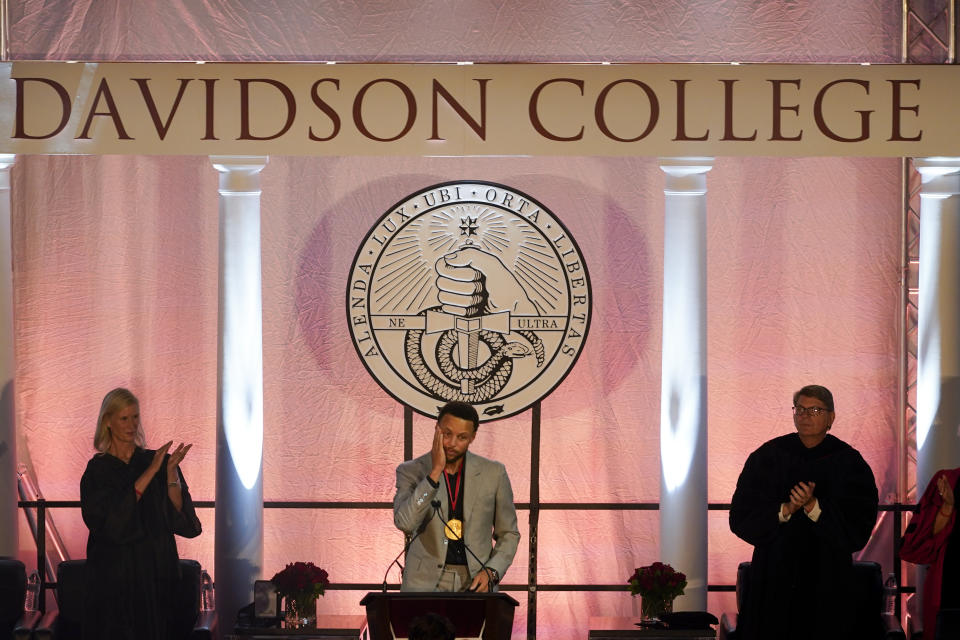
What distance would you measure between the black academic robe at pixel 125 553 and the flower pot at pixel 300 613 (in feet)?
1.97

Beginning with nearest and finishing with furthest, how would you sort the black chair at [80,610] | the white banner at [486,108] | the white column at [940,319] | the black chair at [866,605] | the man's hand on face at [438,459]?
the man's hand on face at [438,459], the black chair at [80,610], the black chair at [866,605], the white banner at [486,108], the white column at [940,319]

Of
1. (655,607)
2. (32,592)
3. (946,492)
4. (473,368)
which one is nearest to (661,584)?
(655,607)

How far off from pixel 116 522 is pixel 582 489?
9.13ft

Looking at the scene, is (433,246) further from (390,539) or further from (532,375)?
(390,539)

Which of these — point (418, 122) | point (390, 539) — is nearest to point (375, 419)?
point (390, 539)

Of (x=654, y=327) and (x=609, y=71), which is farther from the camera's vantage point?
(x=654, y=327)

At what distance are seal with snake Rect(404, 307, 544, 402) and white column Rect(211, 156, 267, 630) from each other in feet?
3.06

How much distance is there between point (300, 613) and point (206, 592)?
0.54 metres

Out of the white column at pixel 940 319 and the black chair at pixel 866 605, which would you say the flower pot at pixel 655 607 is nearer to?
the black chair at pixel 866 605

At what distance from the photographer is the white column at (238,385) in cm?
786

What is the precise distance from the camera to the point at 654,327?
8141mm

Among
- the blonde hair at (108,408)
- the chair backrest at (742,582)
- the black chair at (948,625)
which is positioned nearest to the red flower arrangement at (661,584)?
the chair backrest at (742,582)

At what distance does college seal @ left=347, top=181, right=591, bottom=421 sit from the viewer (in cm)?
814

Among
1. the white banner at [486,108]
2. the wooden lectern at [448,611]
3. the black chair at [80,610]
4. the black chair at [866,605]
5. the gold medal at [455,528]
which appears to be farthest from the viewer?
the white banner at [486,108]
